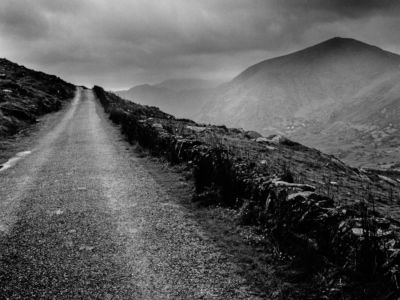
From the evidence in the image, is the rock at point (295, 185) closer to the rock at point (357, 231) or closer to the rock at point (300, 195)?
the rock at point (300, 195)

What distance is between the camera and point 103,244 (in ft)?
23.2

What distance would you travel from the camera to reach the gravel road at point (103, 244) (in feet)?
18.1

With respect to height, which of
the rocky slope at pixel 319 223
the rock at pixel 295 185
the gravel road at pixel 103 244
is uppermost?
the rock at pixel 295 185

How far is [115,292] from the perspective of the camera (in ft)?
17.7

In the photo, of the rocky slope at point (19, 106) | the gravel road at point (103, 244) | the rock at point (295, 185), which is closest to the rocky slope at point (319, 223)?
the rock at point (295, 185)

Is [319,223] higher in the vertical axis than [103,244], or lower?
higher

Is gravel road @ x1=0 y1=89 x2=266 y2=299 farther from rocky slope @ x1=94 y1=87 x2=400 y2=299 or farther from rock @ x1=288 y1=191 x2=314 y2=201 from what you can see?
rock @ x1=288 y1=191 x2=314 y2=201

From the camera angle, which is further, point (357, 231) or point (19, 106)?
A: point (19, 106)

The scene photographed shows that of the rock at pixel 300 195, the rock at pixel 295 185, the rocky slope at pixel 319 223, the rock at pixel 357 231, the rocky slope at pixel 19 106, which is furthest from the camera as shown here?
the rocky slope at pixel 19 106

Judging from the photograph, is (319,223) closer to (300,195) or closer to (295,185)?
(300,195)

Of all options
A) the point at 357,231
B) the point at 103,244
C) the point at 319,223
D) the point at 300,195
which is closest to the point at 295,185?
the point at 300,195

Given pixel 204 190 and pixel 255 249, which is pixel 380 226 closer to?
pixel 255 249

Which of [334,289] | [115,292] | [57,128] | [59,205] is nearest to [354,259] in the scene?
[334,289]

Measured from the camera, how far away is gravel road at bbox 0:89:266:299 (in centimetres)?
551
